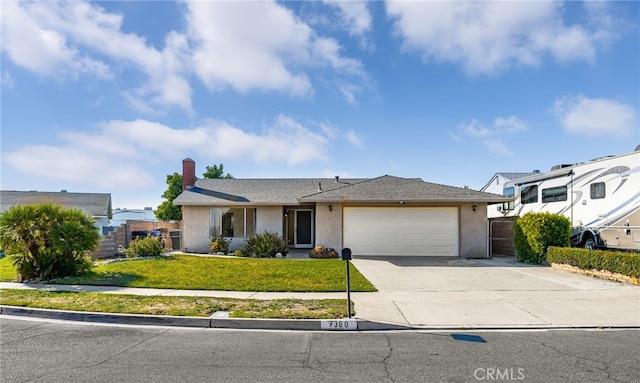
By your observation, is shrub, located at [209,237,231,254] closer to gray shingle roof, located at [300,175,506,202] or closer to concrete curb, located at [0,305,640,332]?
gray shingle roof, located at [300,175,506,202]

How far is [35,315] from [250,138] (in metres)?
14.0

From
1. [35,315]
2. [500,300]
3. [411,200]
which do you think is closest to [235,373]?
[35,315]

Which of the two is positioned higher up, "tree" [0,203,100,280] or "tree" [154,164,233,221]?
"tree" [154,164,233,221]

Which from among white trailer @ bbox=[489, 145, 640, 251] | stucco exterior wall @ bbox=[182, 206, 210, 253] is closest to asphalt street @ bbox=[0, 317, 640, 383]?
white trailer @ bbox=[489, 145, 640, 251]

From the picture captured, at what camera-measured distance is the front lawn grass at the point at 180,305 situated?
6.71m

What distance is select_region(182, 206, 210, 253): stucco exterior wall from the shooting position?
18.3 m

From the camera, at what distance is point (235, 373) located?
4.29 meters

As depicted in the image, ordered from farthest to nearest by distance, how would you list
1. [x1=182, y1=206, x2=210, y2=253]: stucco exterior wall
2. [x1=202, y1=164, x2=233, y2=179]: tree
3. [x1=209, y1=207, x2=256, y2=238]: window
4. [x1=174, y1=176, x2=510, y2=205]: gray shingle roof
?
[x1=202, y1=164, x2=233, y2=179]: tree → [x1=209, y1=207, x2=256, y2=238]: window → [x1=182, y1=206, x2=210, y2=253]: stucco exterior wall → [x1=174, y1=176, x2=510, y2=205]: gray shingle roof

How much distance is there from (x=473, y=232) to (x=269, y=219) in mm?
9835

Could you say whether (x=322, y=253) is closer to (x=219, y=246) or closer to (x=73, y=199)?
(x=219, y=246)

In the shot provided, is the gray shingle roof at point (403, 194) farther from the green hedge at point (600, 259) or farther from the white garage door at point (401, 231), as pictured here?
the green hedge at point (600, 259)

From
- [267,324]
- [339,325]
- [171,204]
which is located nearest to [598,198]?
[339,325]

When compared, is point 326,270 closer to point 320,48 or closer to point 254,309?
point 254,309

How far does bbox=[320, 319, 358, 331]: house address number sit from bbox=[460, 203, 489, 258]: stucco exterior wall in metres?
11.8
